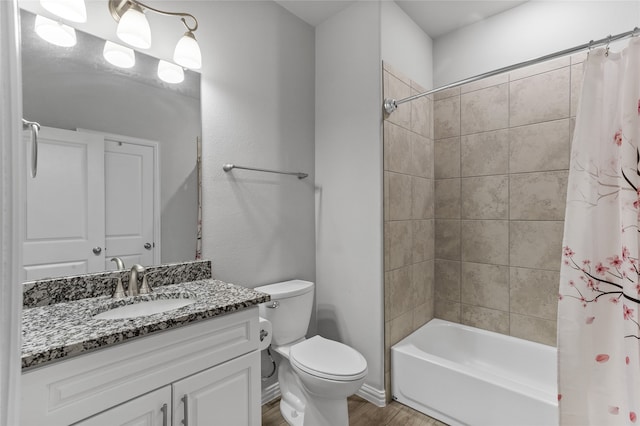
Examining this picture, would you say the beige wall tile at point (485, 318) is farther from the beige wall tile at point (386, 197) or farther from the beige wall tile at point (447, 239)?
the beige wall tile at point (386, 197)

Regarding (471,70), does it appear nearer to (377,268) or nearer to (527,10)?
(527,10)

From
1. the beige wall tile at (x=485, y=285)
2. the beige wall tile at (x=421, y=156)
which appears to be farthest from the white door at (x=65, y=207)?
the beige wall tile at (x=485, y=285)

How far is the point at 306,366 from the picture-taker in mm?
1578

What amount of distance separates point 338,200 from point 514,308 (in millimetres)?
1430

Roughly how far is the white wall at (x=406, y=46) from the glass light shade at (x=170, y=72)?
1.23 meters

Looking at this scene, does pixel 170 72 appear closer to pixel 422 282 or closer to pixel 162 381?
pixel 162 381

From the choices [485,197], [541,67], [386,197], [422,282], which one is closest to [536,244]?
[485,197]

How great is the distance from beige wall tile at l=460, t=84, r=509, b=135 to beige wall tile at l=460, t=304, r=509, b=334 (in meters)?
1.32

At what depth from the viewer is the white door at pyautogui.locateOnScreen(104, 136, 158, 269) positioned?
1.41 metres

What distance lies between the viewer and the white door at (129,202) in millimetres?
1405

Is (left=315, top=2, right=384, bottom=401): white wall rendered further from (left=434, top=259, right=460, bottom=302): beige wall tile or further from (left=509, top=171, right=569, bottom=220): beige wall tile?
(left=509, top=171, right=569, bottom=220): beige wall tile

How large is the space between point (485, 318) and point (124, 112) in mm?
2607

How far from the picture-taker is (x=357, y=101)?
83.0 inches

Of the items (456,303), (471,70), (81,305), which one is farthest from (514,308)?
(81,305)
